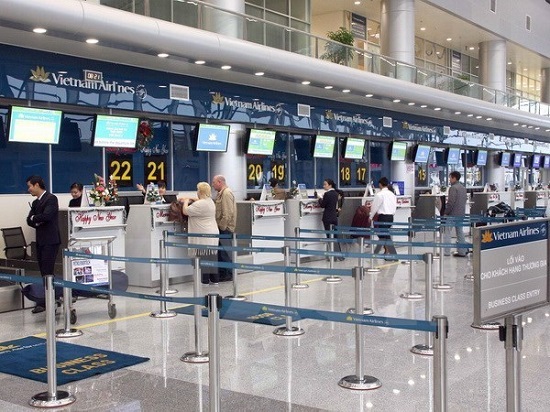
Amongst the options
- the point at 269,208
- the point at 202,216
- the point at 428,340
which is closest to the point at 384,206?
the point at 269,208

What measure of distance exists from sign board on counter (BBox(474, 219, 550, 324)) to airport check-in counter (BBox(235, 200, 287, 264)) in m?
8.83

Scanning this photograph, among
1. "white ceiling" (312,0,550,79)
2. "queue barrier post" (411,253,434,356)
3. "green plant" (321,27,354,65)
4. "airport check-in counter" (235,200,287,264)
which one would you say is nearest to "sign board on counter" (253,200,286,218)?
"airport check-in counter" (235,200,287,264)

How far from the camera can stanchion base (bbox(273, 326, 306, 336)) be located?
23.7 feet

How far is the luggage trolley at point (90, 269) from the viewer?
813cm

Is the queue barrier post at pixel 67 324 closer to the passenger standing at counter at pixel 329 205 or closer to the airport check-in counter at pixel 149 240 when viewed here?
the airport check-in counter at pixel 149 240

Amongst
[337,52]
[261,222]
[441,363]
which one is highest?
[337,52]

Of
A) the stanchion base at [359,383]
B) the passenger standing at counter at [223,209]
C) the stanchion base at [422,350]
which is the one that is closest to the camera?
the stanchion base at [359,383]

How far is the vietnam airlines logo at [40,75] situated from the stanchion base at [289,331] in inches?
231

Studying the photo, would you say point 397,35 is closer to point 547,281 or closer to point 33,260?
point 33,260

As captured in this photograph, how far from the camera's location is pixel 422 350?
21.1 feet

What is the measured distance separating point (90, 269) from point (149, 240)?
246 centimetres

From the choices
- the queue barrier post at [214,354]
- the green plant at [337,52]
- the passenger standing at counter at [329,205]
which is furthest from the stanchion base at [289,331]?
the green plant at [337,52]

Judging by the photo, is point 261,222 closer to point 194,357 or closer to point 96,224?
point 96,224

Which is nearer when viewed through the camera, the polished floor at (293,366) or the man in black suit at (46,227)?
the polished floor at (293,366)
